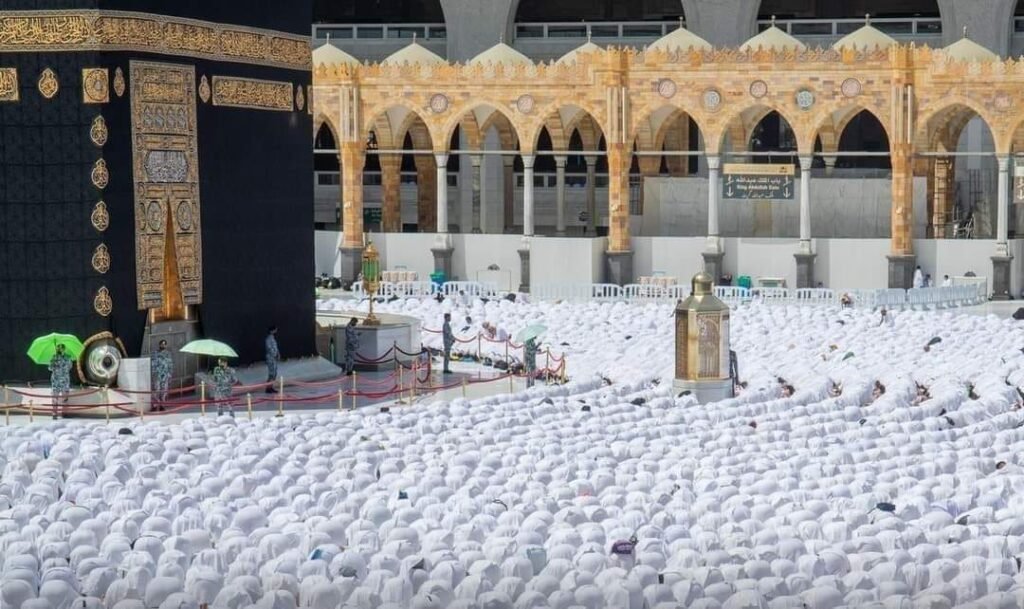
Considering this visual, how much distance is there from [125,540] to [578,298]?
65.9 ft

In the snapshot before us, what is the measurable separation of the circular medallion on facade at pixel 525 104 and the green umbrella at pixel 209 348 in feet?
49.1

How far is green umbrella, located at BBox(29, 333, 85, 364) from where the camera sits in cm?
2144

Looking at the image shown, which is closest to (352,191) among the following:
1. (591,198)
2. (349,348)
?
(591,198)

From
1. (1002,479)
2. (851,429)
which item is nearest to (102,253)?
(851,429)

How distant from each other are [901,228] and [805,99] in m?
3.08

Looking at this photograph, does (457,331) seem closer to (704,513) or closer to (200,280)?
(200,280)

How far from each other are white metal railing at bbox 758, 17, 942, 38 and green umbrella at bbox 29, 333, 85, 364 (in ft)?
77.7

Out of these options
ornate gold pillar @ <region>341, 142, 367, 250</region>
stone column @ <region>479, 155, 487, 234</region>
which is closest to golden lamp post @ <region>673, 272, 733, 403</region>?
ornate gold pillar @ <region>341, 142, 367, 250</region>

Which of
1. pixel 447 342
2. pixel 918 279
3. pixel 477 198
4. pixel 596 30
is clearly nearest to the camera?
pixel 447 342

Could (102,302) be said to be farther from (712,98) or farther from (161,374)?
(712,98)

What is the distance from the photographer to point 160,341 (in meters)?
22.8

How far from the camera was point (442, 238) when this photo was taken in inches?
1439

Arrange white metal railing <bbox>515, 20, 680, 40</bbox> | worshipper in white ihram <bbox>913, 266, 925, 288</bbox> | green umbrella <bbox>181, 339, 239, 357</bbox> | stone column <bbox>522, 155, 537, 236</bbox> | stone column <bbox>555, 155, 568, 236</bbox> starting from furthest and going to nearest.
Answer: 1. white metal railing <bbox>515, 20, 680, 40</bbox>
2. stone column <bbox>555, 155, 568, 236</bbox>
3. stone column <bbox>522, 155, 537, 236</bbox>
4. worshipper in white ihram <bbox>913, 266, 925, 288</bbox>
5. green umbrella <bbox>181, 339, 239, 357</bbox>

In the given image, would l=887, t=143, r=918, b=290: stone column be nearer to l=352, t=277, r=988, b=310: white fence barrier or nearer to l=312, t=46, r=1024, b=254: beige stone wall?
l=312, t=46, r=1024, b=254: beige stone wall
